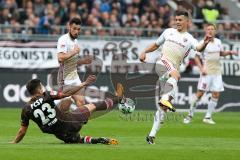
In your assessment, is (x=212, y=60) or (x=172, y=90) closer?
(x=172, y=90)

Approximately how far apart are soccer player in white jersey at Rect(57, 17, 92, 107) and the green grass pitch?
50.3 inches

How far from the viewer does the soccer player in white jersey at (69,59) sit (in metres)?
16.7

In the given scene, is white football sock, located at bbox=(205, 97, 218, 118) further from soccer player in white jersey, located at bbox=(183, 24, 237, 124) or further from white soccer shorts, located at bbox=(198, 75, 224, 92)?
white soccer shorts, located at bbox=(198, 75, 224, 92)

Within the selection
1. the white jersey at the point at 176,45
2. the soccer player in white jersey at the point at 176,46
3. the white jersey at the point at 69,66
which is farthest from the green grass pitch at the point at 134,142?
the white jersey at the point at 176,45

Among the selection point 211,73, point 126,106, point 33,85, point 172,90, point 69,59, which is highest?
point 33,85

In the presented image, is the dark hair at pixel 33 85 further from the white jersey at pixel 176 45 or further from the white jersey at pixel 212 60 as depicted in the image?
the white jersey at pixel 212 60

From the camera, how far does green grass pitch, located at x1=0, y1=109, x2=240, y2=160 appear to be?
492 inches

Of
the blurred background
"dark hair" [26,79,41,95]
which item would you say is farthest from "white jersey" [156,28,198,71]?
the blurred background

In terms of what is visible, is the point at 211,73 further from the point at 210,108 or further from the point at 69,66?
the point at 69,66

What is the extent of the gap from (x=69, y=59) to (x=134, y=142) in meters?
3.17

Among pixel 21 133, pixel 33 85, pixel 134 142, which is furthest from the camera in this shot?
Answer: pixel 134 142

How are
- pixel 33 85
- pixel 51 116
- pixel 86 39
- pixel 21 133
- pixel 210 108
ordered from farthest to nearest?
pixel 86 39 → pixel 210 108 → pixel 21 133 → pixel 51 116 → pixel 33 85

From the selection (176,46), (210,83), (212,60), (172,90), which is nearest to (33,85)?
(172,90)

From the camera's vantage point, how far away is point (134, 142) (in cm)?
1495
